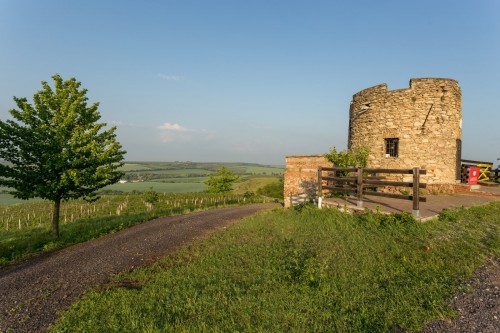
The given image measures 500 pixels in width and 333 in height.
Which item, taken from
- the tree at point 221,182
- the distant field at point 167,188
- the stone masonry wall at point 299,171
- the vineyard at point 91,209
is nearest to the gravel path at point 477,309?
the stone masonry wall at point 299,171

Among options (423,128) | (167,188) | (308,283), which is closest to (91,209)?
(308,283)

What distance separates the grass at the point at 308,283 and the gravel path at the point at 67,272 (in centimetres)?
62

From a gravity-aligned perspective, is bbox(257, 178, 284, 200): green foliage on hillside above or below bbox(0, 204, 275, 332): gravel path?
below

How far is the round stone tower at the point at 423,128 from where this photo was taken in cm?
1383

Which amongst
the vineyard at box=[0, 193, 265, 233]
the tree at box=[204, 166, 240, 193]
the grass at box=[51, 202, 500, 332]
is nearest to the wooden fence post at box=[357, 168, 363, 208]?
the grass at box=[51, 202, 500, 332]

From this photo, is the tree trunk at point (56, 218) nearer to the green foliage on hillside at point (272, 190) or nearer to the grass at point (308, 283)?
the grass at point (308, 283)

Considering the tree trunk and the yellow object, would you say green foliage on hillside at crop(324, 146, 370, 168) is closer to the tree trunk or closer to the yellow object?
the yellow object

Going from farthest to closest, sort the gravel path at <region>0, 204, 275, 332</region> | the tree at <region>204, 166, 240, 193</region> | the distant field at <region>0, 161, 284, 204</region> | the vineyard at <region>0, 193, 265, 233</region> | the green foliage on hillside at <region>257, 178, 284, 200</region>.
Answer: the distant field at <region>0, 161, 284, 204</region> < the green foliage on hillside at <region>257, 178, 284, 200</region> < the tree at <region>204, 166, 240, 193</region> < the vineyard at <region>0, 193, 265, 233</region> < the gravel path at <region>0, 204, 275, 332</region>

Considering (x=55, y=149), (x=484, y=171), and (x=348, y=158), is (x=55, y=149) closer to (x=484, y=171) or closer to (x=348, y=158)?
(x=348, y=158)

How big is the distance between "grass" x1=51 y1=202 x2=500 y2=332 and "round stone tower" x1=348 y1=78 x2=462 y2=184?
6.56m

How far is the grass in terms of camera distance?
13.0ft

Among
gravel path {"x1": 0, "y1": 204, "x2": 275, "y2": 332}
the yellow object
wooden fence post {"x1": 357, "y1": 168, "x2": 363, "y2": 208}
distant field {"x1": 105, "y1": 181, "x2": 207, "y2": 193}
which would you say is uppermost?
the yellow object

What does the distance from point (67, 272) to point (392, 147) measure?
16.2 metres

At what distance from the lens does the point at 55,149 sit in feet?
38.1
